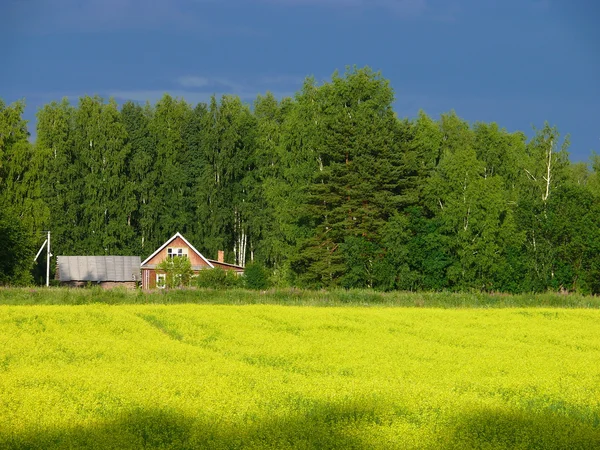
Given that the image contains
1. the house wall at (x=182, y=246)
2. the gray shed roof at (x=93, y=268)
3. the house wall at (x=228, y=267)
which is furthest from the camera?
the gray shed roof at (x=93, y=268)

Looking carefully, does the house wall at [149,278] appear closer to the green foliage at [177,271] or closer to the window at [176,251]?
the window at [176,251]

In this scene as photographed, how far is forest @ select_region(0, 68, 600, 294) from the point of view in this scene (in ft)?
216

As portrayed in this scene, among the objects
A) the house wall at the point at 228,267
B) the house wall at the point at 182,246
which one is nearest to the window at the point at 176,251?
the house wall at the point at 182,246

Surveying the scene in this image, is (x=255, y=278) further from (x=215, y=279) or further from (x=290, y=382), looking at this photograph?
(x=290, y=382)

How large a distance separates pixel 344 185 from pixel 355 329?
39036 mm

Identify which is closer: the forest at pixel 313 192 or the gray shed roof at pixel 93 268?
the forest at pixel 313 192

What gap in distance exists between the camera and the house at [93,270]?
87.1 meters

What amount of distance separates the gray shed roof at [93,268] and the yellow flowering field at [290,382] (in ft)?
173

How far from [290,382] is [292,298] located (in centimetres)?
2863

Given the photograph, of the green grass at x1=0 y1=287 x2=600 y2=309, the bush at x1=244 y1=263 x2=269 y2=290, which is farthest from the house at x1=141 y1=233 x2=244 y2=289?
the green grass at x1=0 y1=287 x2=600 y2=309

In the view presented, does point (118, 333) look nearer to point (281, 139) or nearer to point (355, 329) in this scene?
point (355, 329)

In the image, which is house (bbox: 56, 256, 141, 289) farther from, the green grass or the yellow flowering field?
the yellow flowering field

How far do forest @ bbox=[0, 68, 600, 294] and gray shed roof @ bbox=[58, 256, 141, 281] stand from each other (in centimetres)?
113

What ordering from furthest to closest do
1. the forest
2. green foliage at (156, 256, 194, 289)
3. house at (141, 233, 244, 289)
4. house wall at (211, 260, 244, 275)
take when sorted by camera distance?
house wall at (211, 260, 244, 275) < house at (141, 233, 244, 289) < green foliage at (156, 256, 194, 289) < the forest
